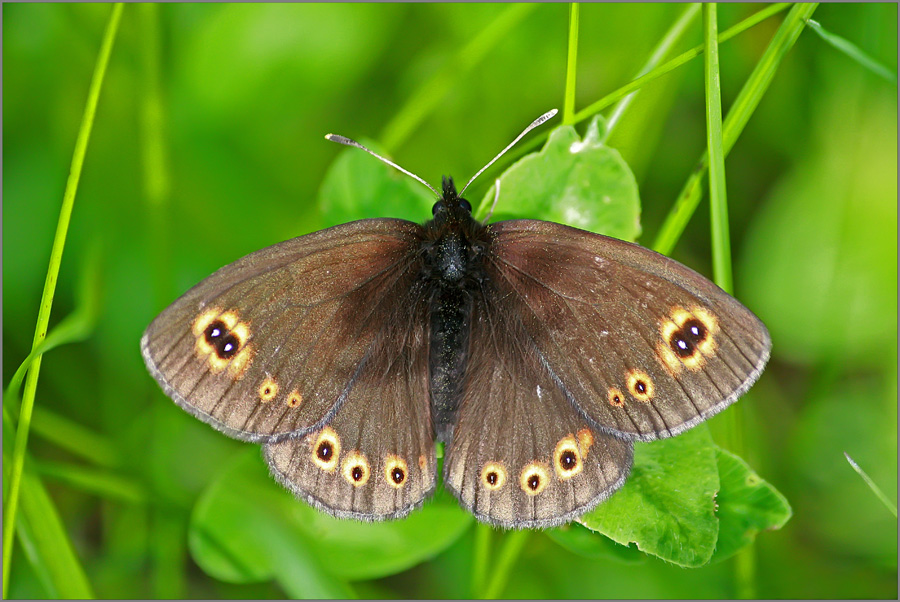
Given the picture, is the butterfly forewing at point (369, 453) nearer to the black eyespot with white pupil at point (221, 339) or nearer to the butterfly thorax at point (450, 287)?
the butterfly thorax at point (450, 287)

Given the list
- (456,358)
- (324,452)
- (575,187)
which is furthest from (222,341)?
(575,187)

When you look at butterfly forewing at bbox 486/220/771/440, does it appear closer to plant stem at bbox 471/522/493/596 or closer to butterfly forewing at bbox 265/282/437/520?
butterfly forewing at bbox 265/282/437/520

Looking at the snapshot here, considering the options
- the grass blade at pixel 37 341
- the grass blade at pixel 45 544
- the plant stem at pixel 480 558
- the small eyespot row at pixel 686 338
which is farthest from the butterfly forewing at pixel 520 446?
the grass blade at pixel 45 544

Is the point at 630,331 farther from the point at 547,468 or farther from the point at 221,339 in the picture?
the point at 221,339

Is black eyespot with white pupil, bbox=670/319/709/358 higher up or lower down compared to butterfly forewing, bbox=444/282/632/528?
higher up

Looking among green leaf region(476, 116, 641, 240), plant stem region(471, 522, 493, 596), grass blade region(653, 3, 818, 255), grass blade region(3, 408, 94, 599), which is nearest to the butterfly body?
green leaf region(476, 116, 641, 240)
